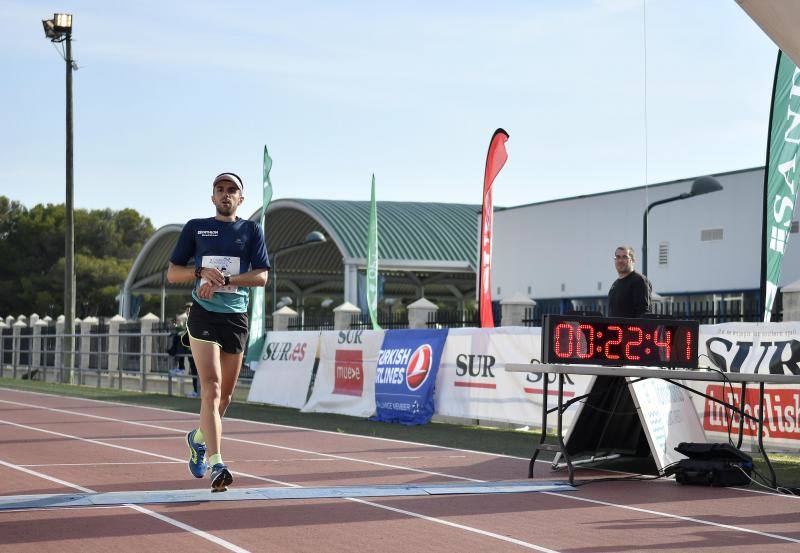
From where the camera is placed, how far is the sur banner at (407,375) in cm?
2038

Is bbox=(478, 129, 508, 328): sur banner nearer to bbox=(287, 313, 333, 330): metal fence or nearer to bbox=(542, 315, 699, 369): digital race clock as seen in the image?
bbox=(287, 313, 333, 330): metal fence

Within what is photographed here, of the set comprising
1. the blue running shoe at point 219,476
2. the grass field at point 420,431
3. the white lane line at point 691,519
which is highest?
the blue running shoe at point 219,476

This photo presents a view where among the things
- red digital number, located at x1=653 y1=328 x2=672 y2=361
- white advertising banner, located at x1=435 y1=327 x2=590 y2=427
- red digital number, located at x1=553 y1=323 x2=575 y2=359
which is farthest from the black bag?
white advertising banner, located at x1=435 y1=327 x2=590 y2=427

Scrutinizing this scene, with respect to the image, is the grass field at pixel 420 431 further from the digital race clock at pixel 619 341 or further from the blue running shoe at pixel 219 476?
the blue running shoe at pixel 219 476

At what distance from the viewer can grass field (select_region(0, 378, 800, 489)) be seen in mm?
13812

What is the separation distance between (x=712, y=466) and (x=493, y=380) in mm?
8002

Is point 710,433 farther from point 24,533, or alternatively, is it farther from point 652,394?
point 24,533

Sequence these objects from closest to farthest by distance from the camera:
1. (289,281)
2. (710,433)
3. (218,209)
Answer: (218,209) < (710,433) < (289,281)

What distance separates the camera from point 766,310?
672 inches

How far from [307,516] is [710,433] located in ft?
26.4

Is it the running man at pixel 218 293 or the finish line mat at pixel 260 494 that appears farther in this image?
the running man at pixel 218 293

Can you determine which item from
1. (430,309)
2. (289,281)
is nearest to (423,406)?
(430,309)

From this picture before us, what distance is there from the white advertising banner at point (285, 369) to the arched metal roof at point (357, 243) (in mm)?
28074

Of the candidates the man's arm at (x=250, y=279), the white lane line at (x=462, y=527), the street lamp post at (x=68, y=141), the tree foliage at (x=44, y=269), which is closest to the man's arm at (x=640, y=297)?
the white lane line at (x=462, y=527)
